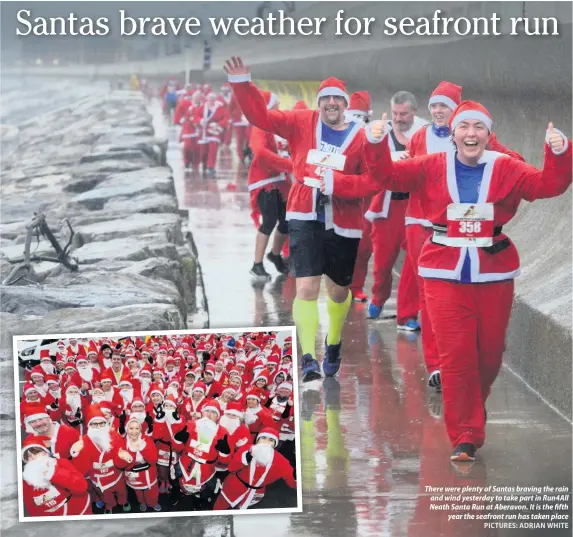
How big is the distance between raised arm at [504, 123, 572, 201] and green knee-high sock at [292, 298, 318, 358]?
7.66 ft

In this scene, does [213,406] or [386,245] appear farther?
[386,245]

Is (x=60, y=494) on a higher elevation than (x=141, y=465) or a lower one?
lower

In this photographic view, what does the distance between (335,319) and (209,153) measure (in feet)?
60.7

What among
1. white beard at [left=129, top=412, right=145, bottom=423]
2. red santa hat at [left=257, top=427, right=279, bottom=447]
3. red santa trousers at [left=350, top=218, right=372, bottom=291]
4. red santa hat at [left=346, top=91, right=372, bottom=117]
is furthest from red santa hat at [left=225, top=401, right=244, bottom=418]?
red santa trousers at [left=350, top=218, right=372, bottom=291]

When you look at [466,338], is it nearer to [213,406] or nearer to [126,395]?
Answer: [213,406]

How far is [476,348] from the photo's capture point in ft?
25.8

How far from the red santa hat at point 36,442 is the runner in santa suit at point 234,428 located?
0.74m

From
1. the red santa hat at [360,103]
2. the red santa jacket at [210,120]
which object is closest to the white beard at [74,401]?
the red santa hat at [360,103]

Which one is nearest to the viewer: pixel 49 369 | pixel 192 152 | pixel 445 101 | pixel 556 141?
pixel 49 369

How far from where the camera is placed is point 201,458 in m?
6.71

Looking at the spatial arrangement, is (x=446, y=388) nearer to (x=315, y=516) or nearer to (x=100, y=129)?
(x=315, y=516)

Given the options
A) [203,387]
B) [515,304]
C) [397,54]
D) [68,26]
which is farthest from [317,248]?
[397,54]

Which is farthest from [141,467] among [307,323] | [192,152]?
[192,152]

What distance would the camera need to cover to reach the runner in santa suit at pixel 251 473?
21.8 feet
